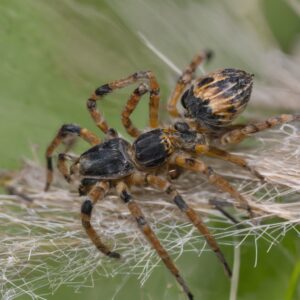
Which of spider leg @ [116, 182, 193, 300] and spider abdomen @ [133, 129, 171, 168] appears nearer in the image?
spider leg @ [116, 182, 193, 300]

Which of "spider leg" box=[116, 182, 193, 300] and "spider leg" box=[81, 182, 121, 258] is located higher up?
"spider leg" box=[116, 182, 193, 300]

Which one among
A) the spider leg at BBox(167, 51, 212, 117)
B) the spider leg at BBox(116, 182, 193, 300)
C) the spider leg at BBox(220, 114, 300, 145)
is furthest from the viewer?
the spider leg at BBox(167, 51, 212, 117)

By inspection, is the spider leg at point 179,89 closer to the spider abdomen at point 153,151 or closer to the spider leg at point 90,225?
the spider abdomen at point 153,151

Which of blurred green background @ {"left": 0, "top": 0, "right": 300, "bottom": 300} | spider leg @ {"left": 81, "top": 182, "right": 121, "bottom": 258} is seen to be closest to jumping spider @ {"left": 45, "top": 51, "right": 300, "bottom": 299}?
spider leg @ {"left": 81, "top": 182, "right": 121, "bottom": 258}

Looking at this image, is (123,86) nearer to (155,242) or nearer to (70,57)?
(70,57)

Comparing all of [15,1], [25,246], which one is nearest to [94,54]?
[15,1]

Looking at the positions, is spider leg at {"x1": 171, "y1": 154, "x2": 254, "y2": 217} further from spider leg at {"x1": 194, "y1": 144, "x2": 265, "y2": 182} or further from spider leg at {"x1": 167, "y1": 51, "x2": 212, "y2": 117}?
spider leg at {"x1": 167, "y1": 51, "x2": 212, "y2": 117}

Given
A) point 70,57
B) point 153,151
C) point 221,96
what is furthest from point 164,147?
point 70,57
